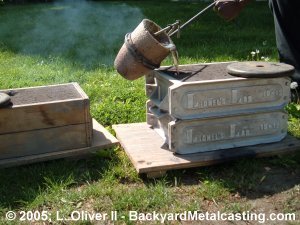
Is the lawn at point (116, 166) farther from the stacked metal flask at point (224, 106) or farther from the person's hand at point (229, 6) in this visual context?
the person's hand at point (229, 6)

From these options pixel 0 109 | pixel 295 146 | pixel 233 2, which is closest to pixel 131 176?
pixel 0 109

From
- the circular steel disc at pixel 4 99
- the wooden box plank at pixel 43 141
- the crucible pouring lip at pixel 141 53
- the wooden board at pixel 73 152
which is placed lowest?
the wooden board at pixel 73 152

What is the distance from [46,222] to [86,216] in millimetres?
187

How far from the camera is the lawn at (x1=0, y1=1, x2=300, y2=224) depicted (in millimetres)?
2277

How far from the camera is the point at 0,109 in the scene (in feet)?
8.27

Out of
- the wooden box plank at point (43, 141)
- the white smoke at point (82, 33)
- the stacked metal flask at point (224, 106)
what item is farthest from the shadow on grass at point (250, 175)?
the white smoke at point (82, 33)

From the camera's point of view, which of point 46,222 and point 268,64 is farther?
point 268,64

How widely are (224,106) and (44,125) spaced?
3.38 ft

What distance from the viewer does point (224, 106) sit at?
2604 mm

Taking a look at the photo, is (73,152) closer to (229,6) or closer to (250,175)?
(250,175)

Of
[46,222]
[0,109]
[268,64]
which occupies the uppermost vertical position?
[268,64]

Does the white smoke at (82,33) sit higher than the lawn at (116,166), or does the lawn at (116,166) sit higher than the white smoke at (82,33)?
the white smoke at (82,33)

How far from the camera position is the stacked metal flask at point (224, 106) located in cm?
254

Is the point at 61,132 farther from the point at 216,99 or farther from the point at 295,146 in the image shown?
the point at 295,146
